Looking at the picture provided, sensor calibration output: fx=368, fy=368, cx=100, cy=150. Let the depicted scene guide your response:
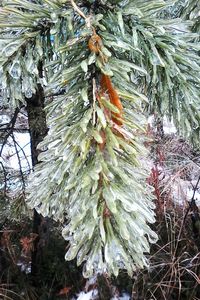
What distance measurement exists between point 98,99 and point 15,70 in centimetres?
15

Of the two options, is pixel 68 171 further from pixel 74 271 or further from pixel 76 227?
pixel 74 271

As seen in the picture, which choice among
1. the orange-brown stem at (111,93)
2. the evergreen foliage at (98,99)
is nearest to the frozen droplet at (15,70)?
the evergreen foliage at (98,99)

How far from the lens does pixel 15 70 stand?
0.50 metres

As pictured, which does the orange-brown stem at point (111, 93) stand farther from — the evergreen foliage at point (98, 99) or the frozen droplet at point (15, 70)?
the frozen droplet at point (15, 70)

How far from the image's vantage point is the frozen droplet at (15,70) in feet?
1.64

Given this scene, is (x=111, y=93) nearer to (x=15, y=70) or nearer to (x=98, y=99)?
(x=98, y=99)

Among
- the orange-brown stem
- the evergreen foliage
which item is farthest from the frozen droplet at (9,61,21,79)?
the orange-brown stem

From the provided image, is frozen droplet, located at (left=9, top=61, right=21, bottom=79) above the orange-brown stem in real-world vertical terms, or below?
above

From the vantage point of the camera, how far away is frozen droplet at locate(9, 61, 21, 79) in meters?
0.50

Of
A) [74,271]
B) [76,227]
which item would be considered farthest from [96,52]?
[74,271]

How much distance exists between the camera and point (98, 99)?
16.9 inches

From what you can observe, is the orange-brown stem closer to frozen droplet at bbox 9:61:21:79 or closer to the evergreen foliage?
the evergreen foliage

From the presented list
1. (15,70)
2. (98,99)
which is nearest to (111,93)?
(98,99)

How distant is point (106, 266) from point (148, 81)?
272 mm
